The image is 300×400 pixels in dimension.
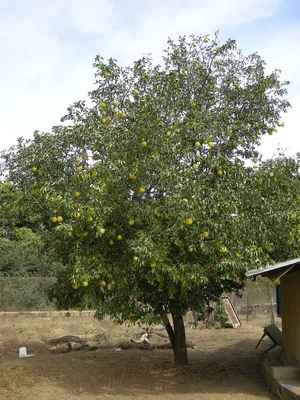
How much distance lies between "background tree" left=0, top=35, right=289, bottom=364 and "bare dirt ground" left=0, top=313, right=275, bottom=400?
4.69 ft

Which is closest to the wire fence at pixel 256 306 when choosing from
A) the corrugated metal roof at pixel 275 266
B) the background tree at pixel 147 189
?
the background tree at pixel 147 189

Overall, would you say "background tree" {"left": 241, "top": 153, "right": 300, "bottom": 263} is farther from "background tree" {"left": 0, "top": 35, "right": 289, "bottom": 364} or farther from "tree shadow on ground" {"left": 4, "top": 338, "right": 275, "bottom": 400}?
"tree shadow on ground" {"left": 4, "top": 338, "right": 275, "bottom": 400}

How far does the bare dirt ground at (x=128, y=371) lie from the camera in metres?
9.17

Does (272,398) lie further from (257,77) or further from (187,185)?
(257,77)

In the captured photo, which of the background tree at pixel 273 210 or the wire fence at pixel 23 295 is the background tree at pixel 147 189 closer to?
the background tree at pixel 273 210

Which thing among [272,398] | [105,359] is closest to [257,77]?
[272,398]

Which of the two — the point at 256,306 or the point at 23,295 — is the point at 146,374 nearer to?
the point at 256,306

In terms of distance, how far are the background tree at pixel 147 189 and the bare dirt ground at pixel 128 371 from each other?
143 centimetres

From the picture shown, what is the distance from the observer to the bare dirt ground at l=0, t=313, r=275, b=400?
30.1ft

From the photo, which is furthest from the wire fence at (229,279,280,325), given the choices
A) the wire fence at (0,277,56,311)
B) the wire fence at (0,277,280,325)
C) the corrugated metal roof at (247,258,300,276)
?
the corrugated metal roof at (247,258,300,276)

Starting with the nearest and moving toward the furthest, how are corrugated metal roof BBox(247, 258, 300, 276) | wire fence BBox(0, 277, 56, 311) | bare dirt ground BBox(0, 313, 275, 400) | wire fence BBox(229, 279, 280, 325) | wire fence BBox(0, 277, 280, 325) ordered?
corrugated metal roof BBox(247, 258, 300, 276) → bare dirt ground BBox(0, 313, 275, 400) → wire fence BBox(229, 279, 280, 325) → wire fence BBox(0, 277, 280, 325) → wire fence BBox(0, 277, 56, 311)

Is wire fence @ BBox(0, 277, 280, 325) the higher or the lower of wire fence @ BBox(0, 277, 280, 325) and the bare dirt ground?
the higher

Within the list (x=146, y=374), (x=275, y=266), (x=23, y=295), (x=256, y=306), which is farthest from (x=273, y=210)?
(x=23, y=295)

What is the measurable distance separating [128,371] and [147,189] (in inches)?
176
